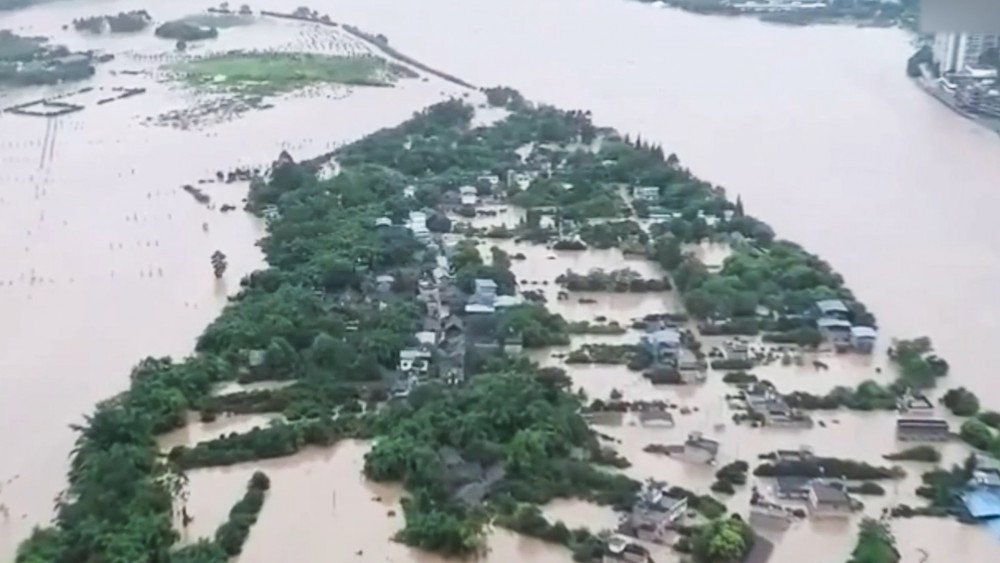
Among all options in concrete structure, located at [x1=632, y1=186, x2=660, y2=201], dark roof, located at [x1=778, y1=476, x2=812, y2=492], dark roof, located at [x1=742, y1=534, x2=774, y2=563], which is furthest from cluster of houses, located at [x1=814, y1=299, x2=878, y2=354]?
concrete structure, located at [x1=632, y1=186, x2=660, y2=201]

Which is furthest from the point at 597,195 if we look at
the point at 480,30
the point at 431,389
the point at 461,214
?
the point at 480,30

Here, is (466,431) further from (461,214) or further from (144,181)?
(144,181)

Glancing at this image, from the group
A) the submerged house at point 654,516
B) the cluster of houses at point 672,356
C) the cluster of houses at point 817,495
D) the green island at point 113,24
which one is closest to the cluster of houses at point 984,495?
the cluster of houses at point 817,495

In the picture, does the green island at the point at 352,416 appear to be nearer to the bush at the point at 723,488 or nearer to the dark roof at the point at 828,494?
the bush at the point at 723,488

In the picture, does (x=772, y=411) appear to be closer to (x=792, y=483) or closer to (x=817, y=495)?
(x=792, y=483)

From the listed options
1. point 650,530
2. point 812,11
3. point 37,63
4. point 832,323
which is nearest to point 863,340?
point 832,323

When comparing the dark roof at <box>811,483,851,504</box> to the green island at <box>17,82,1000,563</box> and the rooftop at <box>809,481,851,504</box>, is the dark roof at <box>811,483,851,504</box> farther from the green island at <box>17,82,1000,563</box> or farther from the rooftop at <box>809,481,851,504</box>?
the green island at <box>17,82,1000,563</box>
